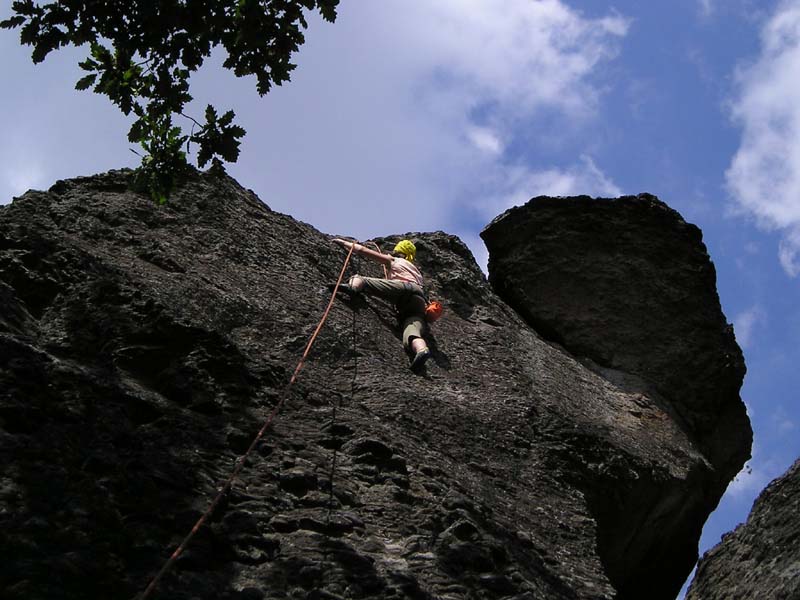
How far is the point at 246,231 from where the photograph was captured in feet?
32.8

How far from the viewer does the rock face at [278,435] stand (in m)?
5.52

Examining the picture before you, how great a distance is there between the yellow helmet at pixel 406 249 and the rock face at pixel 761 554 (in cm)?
447

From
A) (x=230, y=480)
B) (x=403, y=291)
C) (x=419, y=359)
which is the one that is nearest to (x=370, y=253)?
(x=403, y=291)

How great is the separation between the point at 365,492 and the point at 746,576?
317 cm

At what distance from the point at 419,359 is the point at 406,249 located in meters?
2.48

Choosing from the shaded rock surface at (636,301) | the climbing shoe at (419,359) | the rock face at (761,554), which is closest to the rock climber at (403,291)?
the climbing shoe at (419,359)

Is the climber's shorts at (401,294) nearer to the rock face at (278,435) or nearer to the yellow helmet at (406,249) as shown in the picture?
the rock face at (278,435)

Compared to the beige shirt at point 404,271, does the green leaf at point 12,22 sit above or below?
below

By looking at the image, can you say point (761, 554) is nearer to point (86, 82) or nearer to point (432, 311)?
point (432, 311)

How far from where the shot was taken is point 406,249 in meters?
11.4

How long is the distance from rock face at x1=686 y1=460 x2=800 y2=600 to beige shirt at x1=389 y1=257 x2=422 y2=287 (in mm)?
3813

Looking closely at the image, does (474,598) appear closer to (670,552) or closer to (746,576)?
(746,576)

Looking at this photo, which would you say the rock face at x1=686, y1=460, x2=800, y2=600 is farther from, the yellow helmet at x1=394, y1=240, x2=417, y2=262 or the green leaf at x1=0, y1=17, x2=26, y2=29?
the green leaf at x1=0, y1=17, x2=26, y2=29

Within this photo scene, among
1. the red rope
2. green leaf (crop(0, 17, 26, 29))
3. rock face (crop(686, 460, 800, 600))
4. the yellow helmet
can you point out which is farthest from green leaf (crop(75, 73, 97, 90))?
rock face (crop(686, 460, 800, 600))
